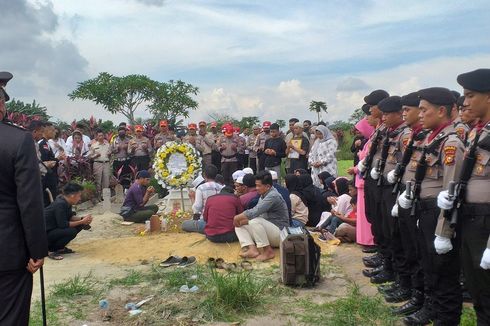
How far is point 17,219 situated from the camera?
2998 mm

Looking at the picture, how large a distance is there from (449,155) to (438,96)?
645 millimetres

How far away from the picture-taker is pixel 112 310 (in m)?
4.86

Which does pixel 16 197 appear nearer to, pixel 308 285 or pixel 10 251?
pixel 10 251

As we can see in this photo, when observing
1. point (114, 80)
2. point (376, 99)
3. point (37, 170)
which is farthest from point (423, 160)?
point (114, 80)

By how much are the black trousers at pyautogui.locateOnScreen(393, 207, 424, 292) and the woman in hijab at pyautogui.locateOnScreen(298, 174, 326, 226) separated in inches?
134

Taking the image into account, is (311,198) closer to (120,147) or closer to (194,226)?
(194,226)

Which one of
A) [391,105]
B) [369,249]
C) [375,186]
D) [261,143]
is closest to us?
[391,105]

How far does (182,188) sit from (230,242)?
301cm

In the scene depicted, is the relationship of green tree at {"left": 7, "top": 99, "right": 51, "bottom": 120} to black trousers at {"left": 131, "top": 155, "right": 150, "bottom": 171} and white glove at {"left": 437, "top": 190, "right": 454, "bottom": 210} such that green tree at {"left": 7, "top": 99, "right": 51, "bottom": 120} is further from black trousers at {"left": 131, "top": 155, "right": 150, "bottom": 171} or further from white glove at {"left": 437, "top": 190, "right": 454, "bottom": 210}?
white glove at {"left": 437, "top": 190, "right": 454, "bottom": 210}

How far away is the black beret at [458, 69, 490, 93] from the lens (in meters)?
3.03

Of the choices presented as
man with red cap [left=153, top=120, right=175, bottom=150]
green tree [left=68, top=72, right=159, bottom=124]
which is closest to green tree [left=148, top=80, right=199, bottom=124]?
green tree [left=68, top=72, right=159, bottom=124]

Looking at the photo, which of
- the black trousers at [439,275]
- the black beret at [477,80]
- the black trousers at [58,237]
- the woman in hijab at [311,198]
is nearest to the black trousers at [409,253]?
the black trousers at [439,275]

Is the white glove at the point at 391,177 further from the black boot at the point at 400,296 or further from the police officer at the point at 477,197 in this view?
the police officer at the point at 477,197

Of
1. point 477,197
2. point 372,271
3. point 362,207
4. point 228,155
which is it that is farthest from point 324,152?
point 477,197
